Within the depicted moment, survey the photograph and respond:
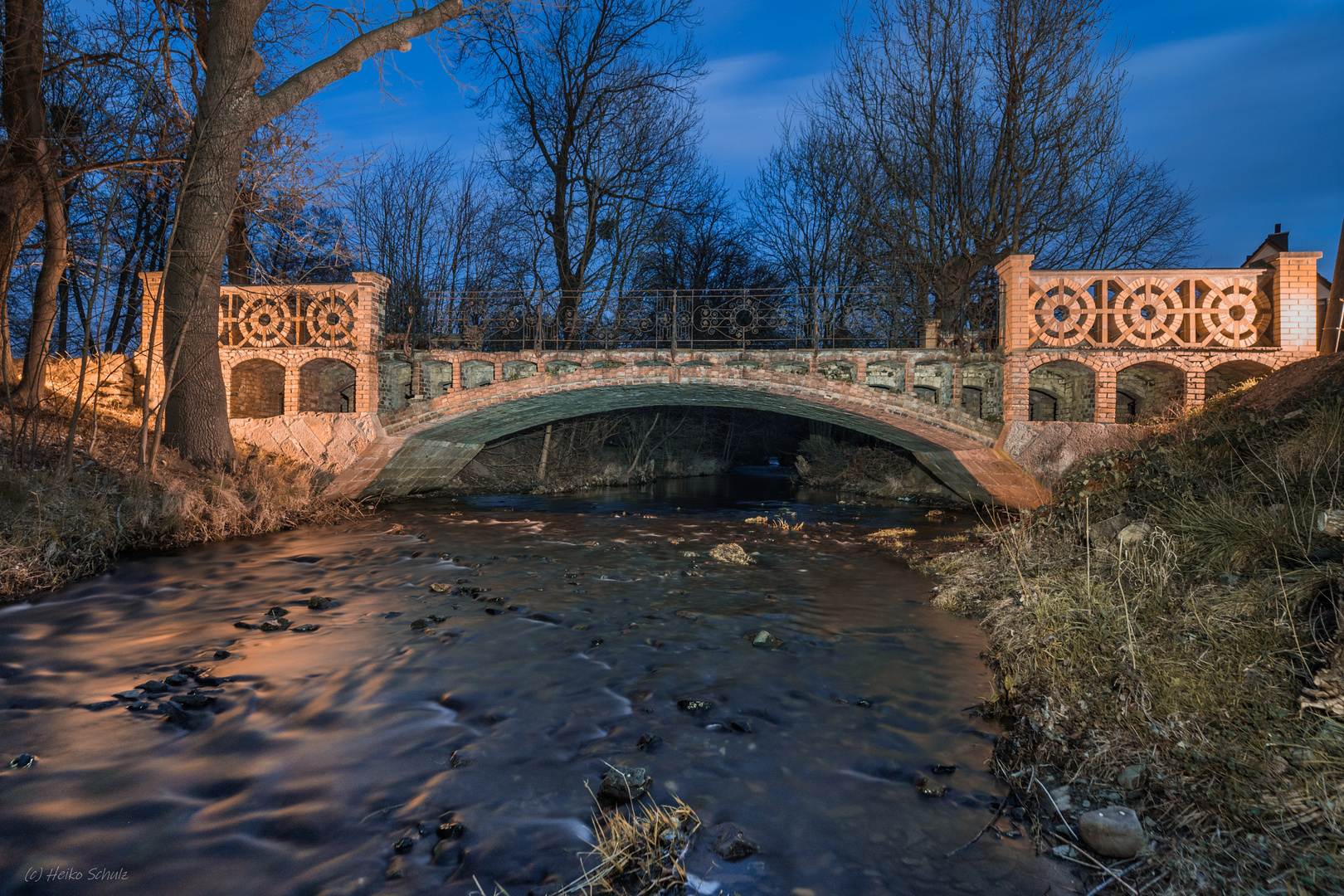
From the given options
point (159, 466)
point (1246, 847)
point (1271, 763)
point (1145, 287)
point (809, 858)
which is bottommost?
point (809, 858)

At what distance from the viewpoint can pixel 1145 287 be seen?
1148 cm

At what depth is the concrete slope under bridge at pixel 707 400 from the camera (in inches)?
496

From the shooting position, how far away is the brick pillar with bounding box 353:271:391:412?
537 inches

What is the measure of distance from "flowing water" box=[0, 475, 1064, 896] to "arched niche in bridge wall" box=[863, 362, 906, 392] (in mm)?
6348

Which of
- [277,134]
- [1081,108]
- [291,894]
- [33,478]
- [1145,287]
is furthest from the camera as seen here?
[1081,108]

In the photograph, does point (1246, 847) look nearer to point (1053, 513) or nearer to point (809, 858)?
point (809, 858)

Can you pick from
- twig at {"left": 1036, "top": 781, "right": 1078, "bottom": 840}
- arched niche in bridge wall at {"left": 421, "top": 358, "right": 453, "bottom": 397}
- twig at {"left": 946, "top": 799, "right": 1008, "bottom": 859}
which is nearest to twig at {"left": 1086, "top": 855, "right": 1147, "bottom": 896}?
twig at {"left": 1036, "top": 781, "right": 1078, "bottom": 840}

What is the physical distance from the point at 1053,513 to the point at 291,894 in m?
7.86

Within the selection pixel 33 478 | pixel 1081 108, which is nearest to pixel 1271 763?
pixel 33 478

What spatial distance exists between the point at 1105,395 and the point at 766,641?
9.52 m

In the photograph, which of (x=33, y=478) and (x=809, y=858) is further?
(x=33, y=478)

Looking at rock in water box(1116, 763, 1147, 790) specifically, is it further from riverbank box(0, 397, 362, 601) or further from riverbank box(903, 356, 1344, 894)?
riverbank box(0, 397, 362, 601)

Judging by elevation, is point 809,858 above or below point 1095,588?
below

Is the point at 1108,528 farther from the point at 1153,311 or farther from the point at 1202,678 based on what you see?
the point at 1153,311
